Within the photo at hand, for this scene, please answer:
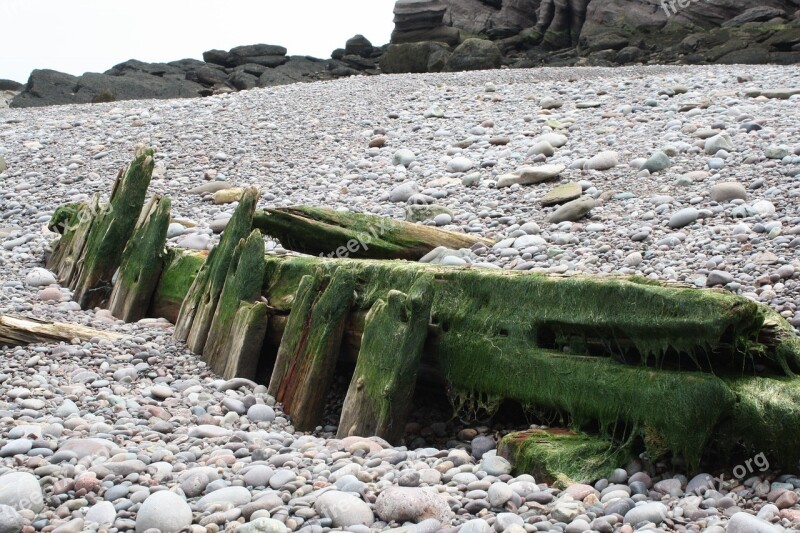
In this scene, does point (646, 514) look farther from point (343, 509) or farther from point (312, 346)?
point (312, 346)

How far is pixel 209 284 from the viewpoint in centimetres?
590

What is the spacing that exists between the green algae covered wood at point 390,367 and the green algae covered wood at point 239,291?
1398 mm

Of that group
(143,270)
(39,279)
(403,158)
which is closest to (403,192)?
(403,158)

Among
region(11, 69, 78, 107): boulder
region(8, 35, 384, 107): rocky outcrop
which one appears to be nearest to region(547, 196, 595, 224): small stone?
region(8, 35, 384, 107): rocky outcrop

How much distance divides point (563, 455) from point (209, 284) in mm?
3235

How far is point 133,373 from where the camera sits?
17.0 feet

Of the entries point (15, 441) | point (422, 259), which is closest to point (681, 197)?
point (422, 259)

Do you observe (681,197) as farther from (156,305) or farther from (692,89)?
(692,89)

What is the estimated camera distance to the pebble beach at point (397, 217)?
3133mm

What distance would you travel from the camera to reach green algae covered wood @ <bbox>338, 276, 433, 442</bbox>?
414cm

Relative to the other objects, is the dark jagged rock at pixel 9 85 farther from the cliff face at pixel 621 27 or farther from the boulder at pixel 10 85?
the cliff face at pixel 621 27

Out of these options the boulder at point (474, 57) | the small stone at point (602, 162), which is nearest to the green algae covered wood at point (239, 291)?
the small stone at point (602, 162)

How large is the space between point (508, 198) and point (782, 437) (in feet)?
20.0

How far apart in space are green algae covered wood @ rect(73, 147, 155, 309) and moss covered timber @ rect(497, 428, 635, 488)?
15.9ft
